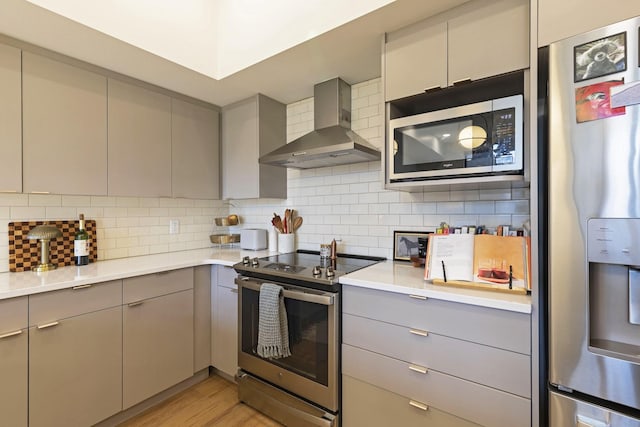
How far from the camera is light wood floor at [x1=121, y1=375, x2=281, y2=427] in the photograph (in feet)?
5.98

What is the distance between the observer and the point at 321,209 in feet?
8.11

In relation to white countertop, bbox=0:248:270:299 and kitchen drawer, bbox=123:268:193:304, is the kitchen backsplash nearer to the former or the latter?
white countertop, bbox=0:248:270:299

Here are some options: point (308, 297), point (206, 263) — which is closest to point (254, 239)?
point (206, 263)

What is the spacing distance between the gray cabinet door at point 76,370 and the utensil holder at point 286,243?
120cm

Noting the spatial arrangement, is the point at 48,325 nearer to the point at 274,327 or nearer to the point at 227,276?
the point at 227,276

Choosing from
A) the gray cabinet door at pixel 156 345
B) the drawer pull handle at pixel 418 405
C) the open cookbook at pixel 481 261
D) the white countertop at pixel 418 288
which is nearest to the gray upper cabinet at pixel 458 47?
the open cookbook at pixel 481 261

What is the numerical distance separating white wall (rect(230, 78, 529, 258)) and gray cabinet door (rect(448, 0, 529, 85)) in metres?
0.47

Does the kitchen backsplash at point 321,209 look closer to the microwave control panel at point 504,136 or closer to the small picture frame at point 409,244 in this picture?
the small picture frame at point 409,244

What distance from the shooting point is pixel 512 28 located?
1285 millimetres

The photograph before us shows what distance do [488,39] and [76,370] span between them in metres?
2.67

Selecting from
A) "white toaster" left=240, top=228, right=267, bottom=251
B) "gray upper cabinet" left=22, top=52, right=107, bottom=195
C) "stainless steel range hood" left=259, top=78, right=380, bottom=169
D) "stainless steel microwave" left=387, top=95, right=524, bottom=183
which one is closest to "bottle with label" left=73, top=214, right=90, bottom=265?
"gray upper cabinet" left=22, top=52, right=107, bottom=195

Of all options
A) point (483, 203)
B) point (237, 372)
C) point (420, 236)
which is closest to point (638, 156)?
point (483, 203)

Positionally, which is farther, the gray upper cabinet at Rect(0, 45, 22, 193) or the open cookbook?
the gray upper cabinet at Rect(0, 45, 22, 193)

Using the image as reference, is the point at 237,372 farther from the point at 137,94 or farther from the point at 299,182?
the point at 137,94
